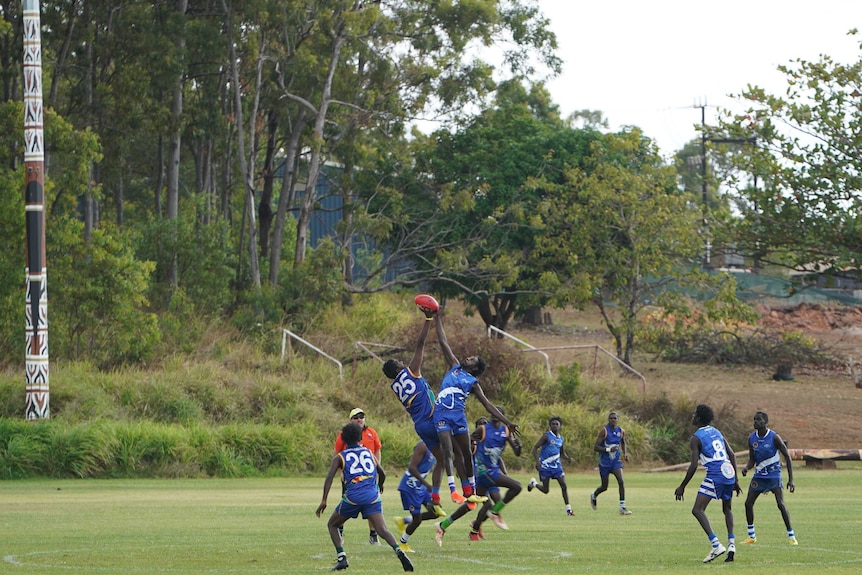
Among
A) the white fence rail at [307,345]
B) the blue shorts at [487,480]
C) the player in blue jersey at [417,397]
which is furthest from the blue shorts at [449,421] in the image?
the white fence rail at [307,345]

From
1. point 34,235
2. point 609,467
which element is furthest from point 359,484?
point 34,235

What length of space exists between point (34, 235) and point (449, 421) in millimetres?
19013

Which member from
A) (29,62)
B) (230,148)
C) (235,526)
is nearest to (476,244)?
(230,148)

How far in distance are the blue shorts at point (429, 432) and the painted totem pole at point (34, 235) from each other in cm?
1804

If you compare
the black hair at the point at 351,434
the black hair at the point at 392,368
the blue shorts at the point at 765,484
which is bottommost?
the blue shorts at the point at 765,484

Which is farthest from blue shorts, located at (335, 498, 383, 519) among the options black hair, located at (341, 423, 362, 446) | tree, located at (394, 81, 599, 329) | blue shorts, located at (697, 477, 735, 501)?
tree, located at (394, 81, 599, 329)

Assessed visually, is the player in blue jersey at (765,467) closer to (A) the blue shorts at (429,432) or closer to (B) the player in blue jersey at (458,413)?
(B) the player in blue jersey at (458,413)

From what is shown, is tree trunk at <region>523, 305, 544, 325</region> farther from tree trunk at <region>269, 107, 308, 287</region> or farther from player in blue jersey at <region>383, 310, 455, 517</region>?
player in blue jersey at <region>383, 310, 455, 517</region>

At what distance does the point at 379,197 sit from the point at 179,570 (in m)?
34.9

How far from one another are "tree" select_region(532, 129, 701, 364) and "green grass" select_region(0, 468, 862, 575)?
60.7 feet

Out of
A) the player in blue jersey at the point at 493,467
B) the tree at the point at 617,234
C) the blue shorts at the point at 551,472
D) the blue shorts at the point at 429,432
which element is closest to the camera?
the blue shorts at the point at 429,432

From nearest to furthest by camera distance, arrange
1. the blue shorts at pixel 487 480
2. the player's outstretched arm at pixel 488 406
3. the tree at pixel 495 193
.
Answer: the player's outstretched arm at pixel 488 406
the blue shorts at pixel 487 480
the tree at pixel 495 193

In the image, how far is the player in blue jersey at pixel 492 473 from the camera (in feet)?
52.2

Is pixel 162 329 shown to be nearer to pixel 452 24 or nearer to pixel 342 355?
pixel 342 355
